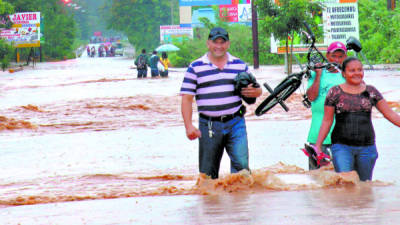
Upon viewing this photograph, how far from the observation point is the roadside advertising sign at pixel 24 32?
68.6 m

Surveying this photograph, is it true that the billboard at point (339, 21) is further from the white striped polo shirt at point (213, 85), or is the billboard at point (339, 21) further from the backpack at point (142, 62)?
the white striped polo shirt at point (213, 85)

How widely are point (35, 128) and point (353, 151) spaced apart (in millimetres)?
12188

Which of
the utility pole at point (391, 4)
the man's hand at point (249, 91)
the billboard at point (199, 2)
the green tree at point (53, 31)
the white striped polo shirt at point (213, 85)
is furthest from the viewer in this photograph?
the green tree at point (53, 31)

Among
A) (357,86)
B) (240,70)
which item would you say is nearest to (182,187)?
(240,70)

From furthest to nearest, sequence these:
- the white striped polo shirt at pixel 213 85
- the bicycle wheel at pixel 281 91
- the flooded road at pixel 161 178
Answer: the bicycle wheel at pixel 281 91 → the white striped polo shirt at pixel 213 85 → the flooded road at pixel 161 178

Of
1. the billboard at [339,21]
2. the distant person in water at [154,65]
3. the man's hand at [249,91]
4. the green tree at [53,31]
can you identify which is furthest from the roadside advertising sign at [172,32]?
the man's hand at [249,91]

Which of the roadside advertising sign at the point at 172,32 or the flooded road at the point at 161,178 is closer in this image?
the flooded road at the point at 161,178

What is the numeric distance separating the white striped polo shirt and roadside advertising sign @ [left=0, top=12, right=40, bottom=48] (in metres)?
62.9

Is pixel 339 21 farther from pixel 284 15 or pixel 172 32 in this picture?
pixel 172 32

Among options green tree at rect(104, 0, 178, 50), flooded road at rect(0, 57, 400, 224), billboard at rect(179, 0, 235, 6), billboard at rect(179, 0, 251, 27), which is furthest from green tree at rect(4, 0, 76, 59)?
flooded road at rect(0, 57, 400, 224)

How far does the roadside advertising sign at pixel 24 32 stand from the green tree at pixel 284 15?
36.5m

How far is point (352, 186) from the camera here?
7.40m

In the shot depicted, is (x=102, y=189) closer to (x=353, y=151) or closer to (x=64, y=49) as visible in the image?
(x=353, y=151)

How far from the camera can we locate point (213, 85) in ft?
23.8
